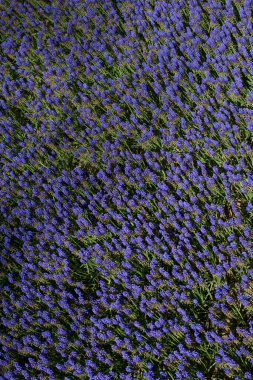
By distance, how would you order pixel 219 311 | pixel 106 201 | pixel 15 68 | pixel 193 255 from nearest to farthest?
pixel 219 311 → pixel 193 255 → pixel 106 201 → pixel 15 68

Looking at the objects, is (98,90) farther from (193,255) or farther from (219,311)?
(219,311)

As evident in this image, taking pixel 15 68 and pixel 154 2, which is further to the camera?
pixel 15 68

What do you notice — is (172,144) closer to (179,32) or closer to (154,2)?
(179,32)

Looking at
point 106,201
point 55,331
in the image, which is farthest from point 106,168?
point 55,331

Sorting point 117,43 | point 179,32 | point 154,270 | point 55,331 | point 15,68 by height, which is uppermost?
point 179,32

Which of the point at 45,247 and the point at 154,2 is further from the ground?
the point at 154,2

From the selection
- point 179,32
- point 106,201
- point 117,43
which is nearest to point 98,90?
point 117,43

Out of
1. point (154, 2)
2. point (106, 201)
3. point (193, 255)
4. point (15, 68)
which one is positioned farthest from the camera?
point (15, 68)
